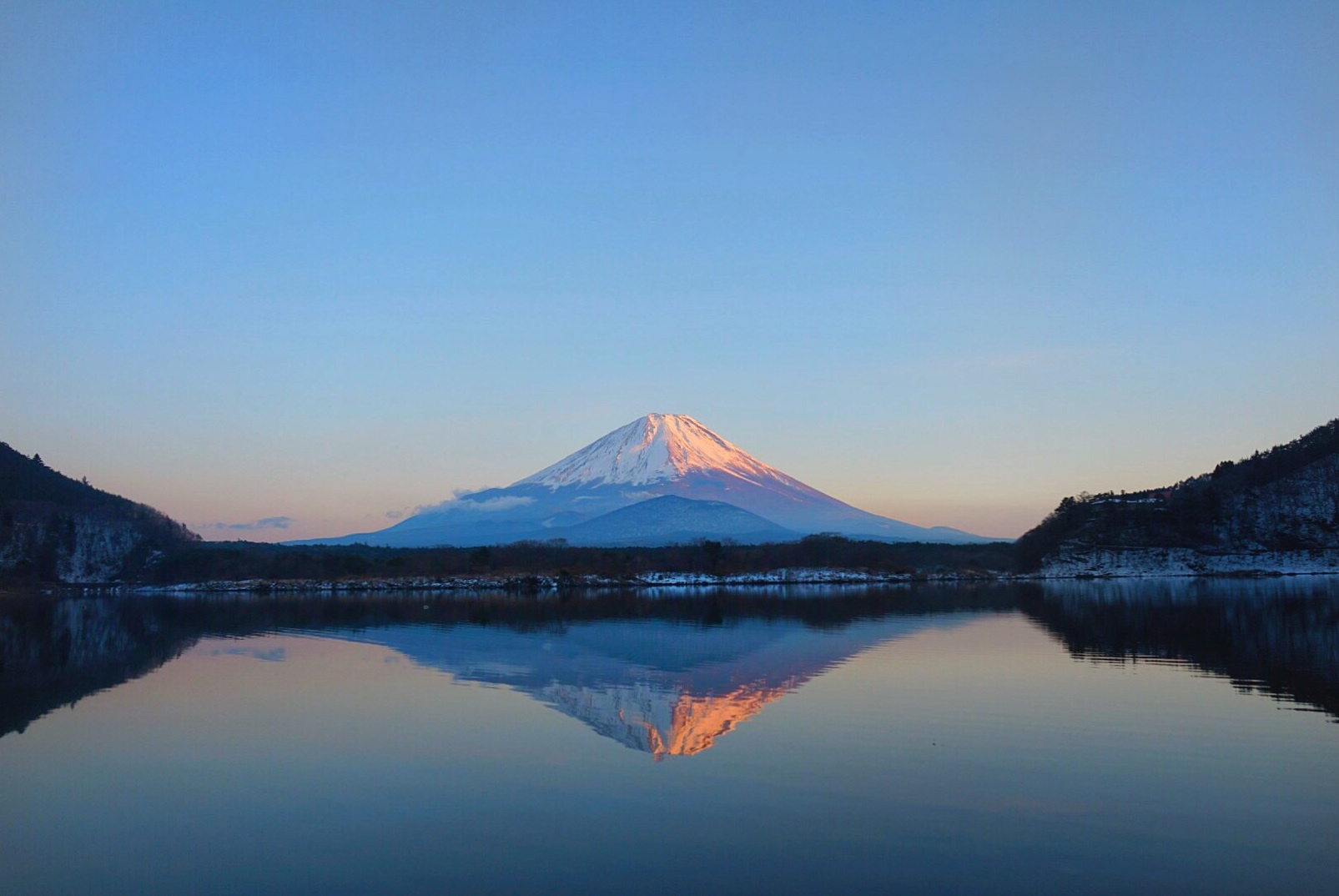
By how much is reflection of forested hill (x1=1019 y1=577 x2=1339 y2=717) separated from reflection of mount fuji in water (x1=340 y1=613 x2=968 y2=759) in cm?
634

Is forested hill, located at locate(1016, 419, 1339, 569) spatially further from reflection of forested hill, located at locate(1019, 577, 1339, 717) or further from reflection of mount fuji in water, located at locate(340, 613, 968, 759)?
reflection of mount fuji in water, located at locate(340, 613, 968, 759)

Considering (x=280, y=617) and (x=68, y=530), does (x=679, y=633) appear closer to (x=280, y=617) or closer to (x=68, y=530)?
(x=280, y=617)

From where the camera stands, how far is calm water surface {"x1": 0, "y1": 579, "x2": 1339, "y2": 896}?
923 centimetres

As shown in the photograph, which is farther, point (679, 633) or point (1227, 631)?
point (679, 633)

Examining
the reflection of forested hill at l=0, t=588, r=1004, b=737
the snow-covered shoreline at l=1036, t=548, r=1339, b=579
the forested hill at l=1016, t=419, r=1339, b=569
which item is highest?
the forested hill at l=1016, t=419, r=1339, b=569

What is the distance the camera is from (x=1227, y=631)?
1252 inches

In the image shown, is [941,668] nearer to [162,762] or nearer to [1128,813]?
[1128,813]

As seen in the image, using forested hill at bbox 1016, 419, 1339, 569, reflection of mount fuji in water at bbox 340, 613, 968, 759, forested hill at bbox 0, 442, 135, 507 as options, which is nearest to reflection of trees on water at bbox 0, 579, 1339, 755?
reflection of mount fuji in water at bbox 340, 613, 968, 759

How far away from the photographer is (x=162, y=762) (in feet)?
47.8

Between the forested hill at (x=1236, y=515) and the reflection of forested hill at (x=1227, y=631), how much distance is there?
43.0m

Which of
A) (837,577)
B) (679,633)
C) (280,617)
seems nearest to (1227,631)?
(679,633)

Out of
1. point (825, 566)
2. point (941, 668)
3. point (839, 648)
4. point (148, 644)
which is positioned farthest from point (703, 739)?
point (825, 566)

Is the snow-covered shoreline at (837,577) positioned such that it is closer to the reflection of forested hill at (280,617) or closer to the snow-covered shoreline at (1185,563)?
the snow-covered shoreline at (1185,563)

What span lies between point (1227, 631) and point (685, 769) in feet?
85.5
